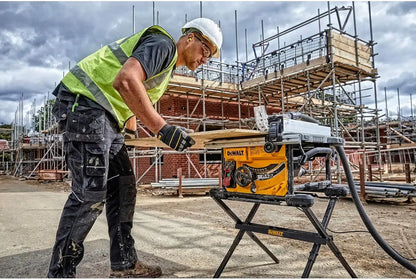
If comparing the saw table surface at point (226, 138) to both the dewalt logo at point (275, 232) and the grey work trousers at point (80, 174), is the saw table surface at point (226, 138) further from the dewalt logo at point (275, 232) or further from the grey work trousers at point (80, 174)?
the dewalt logo at point (275, 232)

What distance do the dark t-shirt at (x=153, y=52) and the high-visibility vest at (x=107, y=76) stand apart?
41mm

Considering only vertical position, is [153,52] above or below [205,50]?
below

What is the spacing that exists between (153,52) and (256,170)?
1.07 m

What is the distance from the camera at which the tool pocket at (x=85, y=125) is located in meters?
1.89

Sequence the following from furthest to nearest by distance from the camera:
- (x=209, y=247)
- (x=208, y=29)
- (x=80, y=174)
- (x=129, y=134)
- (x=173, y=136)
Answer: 1. (x=209, y=247)
2. (x=129, y=134)
3. (x=208, y=29)
4. (x=80, y=174)
5. (x=173, y=136)

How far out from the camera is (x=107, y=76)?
2006mm

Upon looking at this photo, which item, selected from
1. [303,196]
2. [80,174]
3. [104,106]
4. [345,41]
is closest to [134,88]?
[104,106]

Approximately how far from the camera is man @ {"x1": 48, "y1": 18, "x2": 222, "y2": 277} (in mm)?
1752

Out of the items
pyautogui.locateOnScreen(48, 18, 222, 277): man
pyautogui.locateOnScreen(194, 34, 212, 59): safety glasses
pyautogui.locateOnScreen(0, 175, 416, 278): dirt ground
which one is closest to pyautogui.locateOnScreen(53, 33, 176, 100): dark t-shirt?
pyautogui.locateOnScreen(48, 18, 222, 277): man

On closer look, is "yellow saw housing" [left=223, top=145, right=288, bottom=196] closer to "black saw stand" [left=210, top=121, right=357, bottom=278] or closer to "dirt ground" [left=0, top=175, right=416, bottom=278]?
"black saw stand" [left=210, top=121, right=357, bottom=278]

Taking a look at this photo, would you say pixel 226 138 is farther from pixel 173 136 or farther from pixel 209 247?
pixel 209 247

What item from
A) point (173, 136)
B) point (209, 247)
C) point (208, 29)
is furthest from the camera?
point (209, 247)

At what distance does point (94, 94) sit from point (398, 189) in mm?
6995

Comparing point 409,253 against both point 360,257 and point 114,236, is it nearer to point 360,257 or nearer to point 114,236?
point 360,257
